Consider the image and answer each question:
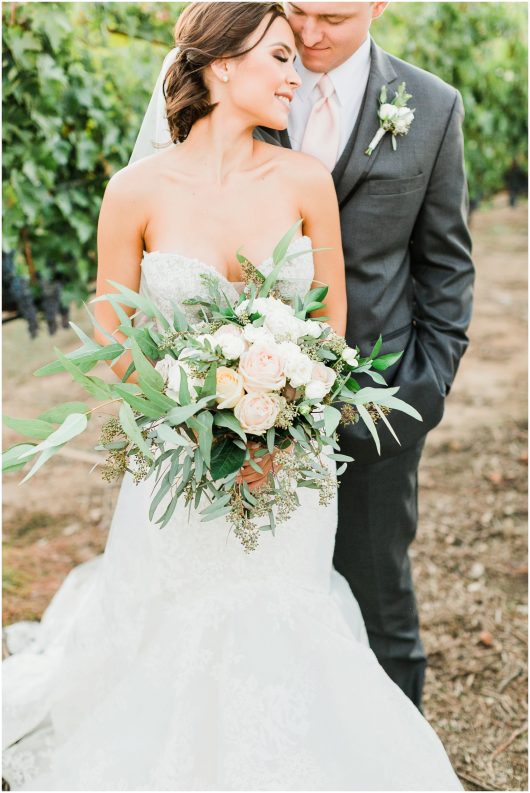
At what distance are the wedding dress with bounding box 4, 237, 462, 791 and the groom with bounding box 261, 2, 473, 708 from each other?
29 centimetres

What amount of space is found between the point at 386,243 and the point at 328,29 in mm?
630

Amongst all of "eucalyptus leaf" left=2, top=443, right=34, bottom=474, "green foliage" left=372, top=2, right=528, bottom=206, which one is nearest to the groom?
"eucalyptus leaf" left=2, top=443, right=34, bottom=474

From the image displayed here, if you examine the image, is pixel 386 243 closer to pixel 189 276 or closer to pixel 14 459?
pixel 189 276

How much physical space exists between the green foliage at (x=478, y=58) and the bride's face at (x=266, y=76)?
10.9ft

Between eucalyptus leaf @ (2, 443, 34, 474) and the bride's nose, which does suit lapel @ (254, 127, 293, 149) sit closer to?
the bride's nose

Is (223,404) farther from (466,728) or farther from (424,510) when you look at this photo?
(424,510)

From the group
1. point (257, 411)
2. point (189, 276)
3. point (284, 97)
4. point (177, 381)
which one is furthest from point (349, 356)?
point (284, 97)

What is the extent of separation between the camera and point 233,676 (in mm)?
2311

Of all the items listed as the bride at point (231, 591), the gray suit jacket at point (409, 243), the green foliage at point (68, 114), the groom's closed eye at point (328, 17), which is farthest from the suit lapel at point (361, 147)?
the green foliage at point (68, 114)

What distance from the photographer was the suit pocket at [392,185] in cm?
248

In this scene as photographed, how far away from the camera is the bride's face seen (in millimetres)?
2199

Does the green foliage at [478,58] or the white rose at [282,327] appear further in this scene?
the green foliage at [478,58]

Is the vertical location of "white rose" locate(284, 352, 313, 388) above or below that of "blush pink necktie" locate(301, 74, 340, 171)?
below

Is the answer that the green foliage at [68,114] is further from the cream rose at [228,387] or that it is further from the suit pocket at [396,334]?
the cream rose at [228,387]
